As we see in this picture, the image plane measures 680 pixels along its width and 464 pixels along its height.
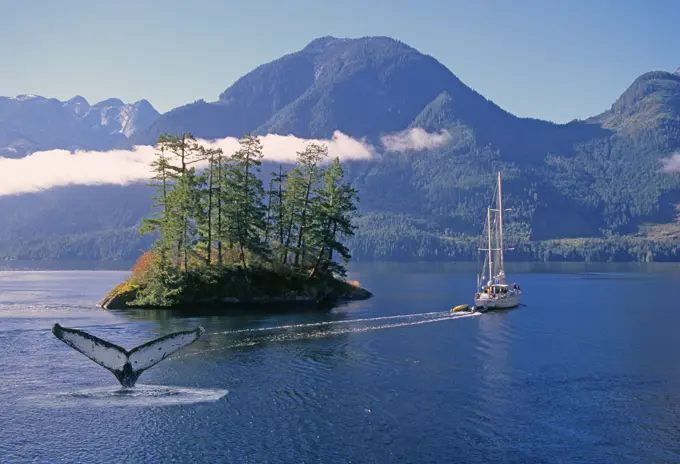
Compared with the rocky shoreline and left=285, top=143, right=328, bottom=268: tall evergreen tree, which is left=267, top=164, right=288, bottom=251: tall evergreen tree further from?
the rocky shoreline

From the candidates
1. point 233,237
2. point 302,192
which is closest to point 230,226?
point 233,237

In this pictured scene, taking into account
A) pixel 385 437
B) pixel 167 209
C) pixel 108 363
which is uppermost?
pixel 167 209

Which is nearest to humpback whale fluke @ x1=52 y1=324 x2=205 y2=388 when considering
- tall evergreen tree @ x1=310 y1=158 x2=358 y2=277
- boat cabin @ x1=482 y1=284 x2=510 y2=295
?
tall evergreen tree @ x1=310 y1=158 x2=358 y2=277

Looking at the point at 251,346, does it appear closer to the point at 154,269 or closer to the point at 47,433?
the point at 47,433

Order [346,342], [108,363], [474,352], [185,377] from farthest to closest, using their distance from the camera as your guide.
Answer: [346,342] → [474,352] → [185,377] → [108,363]

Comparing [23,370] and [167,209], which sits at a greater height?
[167,209]

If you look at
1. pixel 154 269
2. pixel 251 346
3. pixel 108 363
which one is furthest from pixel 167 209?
pixel 108 363

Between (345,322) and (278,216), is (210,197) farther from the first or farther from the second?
(345,322)
